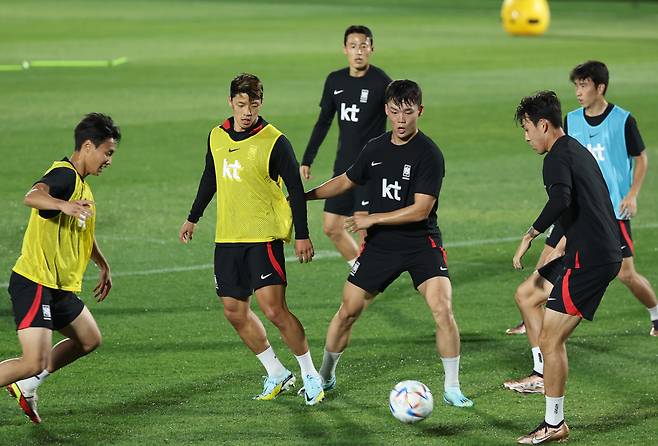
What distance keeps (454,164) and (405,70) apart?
1053 centimetres

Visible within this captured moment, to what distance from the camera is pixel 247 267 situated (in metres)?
8.95

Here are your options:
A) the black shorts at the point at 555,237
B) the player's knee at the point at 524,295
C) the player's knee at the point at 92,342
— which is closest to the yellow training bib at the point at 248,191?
the player's knee at the point at 92,342

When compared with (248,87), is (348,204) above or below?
below

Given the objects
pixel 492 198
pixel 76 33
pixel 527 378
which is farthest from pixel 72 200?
pixel 76 33

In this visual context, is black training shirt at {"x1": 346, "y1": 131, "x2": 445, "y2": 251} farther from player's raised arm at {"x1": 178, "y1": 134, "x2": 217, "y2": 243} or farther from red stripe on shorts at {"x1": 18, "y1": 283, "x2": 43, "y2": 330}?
red stripe on shorts at {"x1": 18, "y1": 283, "x2": 43, "y2": 330}

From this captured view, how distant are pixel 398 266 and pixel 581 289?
4.30 feet

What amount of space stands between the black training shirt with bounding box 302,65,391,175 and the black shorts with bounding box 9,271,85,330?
16.4 feet

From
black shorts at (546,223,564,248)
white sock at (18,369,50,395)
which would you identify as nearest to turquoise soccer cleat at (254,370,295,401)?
white sock at (18,369,50,395)

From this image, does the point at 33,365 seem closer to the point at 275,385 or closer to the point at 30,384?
the point at 30,384

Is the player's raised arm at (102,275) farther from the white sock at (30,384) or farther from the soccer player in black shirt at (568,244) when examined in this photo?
the soccer player in black shirt at (568,244)

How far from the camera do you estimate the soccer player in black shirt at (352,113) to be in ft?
42.1

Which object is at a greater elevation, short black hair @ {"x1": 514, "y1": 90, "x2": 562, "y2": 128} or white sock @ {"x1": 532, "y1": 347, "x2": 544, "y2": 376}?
short black hair @ {"x1": 514, "y1": 90, "x2": 562, "y2": 128}

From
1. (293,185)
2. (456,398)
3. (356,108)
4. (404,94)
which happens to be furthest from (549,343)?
→ (356,108)

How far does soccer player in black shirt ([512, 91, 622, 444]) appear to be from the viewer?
26.3ft
